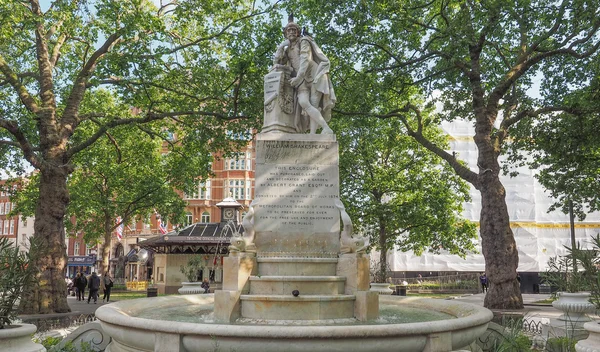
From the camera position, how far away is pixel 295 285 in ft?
26.1

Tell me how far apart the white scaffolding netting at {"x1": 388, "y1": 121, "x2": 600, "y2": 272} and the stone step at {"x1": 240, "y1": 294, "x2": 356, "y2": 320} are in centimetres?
3112

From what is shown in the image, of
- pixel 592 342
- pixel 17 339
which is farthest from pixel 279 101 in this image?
pixel 592 342

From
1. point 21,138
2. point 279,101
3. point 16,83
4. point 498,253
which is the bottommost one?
point 498,253

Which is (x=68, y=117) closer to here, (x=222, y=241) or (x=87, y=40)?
(x=87, y=40)

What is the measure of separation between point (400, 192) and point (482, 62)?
1230 cm

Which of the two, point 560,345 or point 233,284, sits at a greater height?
point 233,284

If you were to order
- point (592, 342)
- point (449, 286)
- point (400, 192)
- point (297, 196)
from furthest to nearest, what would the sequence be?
point (449, 286), point (400, 192), point (297, 196), point (592, 342)

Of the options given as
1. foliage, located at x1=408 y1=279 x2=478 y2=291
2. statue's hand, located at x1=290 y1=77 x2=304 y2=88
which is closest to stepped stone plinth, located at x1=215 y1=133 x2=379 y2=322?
statue's hand, located at x1=290 y1=77 x2=304 y2=88

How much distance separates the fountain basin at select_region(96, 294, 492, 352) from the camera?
5566mm

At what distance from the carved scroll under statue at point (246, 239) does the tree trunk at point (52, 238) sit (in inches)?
413

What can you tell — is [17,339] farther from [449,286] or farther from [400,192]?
[449,286]

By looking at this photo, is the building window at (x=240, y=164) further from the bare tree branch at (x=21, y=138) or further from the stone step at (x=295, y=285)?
the stone step at (x=295, y=285)

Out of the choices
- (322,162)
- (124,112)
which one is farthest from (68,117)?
(322,162)

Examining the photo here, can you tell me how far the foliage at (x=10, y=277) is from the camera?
547cm
